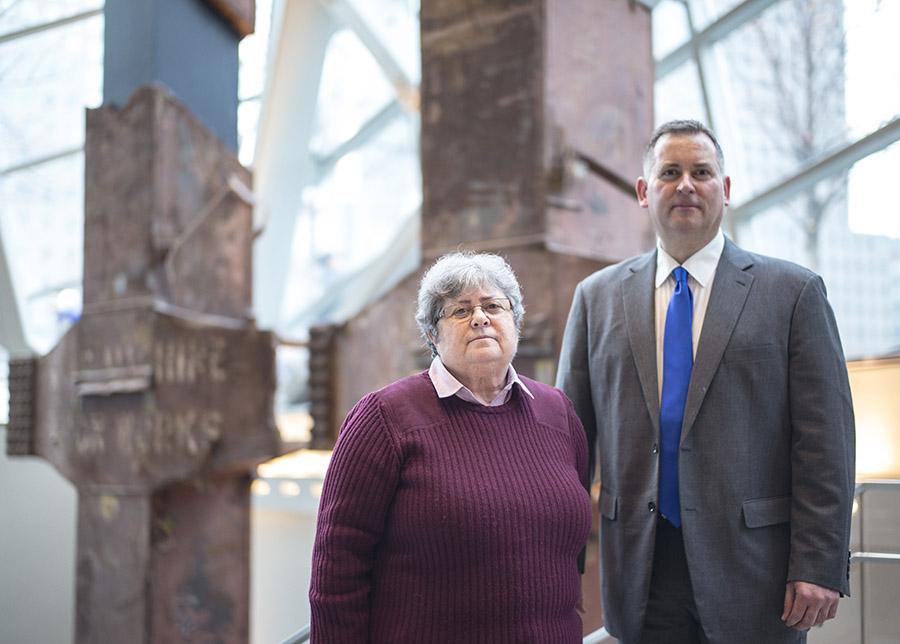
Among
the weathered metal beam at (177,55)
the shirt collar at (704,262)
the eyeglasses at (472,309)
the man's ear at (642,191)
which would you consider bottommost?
the eyeglasses at (472,309)

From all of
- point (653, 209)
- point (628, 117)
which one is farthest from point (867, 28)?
point (653, 209)

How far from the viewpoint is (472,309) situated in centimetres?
191

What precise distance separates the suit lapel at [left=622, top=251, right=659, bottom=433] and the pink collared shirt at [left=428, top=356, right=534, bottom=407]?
269 mm

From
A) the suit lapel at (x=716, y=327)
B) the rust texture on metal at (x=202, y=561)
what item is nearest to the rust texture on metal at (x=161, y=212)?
the rust texture on metal at (x=202, y=561)

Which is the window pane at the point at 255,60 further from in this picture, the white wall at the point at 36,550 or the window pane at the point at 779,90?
the window pane at the point at 779,90

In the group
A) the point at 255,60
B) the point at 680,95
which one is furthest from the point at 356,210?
the point at 680,95

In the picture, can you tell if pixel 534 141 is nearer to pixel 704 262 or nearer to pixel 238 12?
pixel 704 262

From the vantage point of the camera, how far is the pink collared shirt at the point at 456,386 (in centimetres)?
188

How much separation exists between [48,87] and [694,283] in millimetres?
8615

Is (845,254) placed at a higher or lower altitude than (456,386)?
higher

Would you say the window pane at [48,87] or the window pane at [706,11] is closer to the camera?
the window pane at [706,11]

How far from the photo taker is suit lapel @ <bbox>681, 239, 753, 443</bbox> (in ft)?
6.38

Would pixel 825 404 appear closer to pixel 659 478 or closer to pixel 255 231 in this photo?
pixel 659 478

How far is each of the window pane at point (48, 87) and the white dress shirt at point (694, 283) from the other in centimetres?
790
